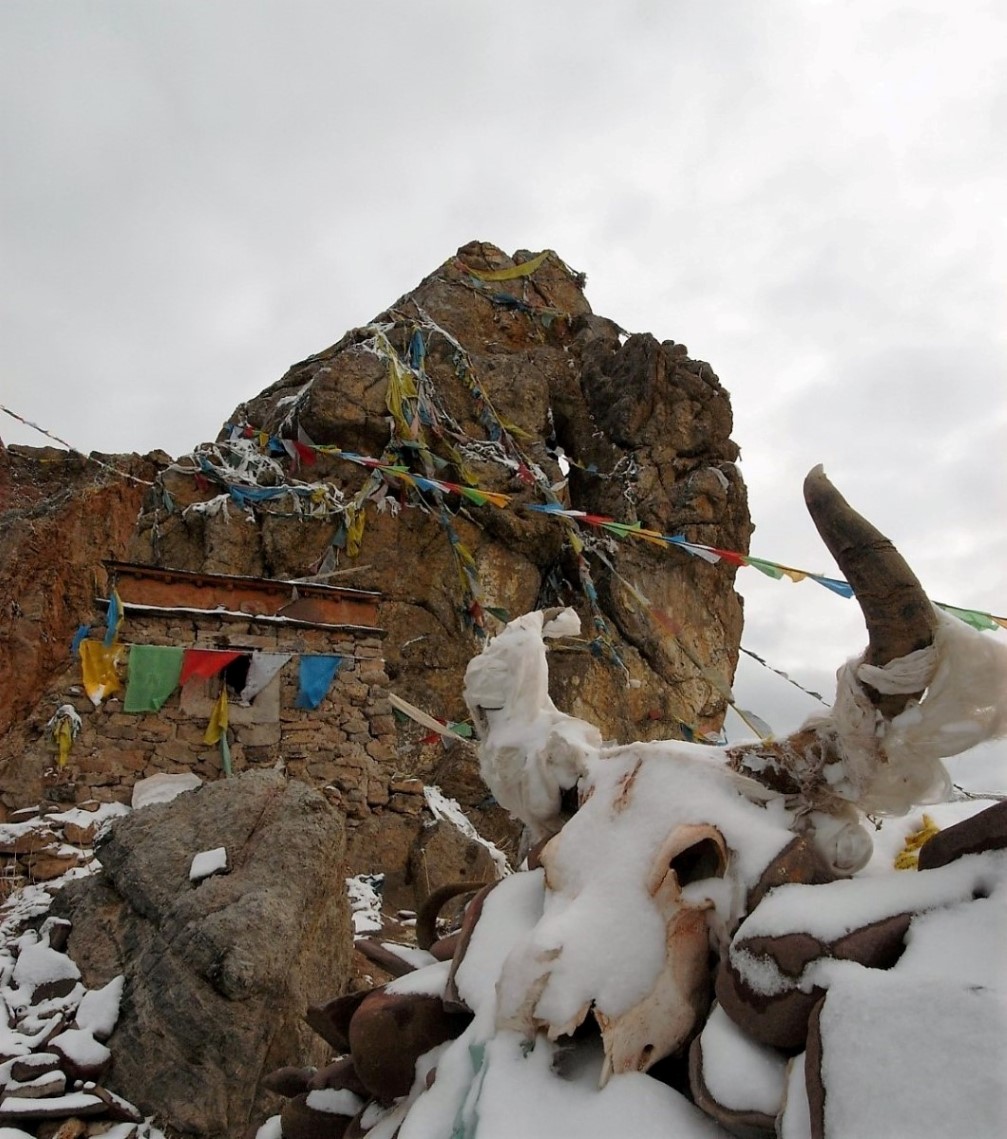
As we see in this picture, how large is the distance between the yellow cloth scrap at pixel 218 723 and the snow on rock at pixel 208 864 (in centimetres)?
421

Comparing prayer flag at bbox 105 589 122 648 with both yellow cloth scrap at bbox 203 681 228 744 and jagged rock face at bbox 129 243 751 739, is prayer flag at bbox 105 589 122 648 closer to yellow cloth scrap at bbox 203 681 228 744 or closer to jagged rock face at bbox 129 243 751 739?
yellow cloth scrap at bbox 203 681 228 744

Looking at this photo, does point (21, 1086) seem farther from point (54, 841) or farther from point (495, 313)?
point (495, 313)

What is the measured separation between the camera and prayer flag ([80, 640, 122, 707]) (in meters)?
8.35

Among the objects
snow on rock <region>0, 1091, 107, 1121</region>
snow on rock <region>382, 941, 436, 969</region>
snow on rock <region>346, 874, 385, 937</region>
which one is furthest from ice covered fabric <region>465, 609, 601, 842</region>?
snow on rock <region>346, 874, 385, 937</region>

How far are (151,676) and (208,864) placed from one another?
454 centimetres

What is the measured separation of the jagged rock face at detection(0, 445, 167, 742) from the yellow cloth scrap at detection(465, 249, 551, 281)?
16563 millimetres

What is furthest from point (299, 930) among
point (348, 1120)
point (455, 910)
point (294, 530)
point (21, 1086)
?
point (294, 530)

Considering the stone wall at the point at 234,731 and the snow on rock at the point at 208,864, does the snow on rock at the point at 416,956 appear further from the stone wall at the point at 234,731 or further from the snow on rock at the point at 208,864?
the stone wall at the point at 234,731

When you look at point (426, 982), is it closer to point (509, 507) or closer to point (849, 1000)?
point (849, 1000)

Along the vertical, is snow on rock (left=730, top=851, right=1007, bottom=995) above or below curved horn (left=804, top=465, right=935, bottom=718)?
below

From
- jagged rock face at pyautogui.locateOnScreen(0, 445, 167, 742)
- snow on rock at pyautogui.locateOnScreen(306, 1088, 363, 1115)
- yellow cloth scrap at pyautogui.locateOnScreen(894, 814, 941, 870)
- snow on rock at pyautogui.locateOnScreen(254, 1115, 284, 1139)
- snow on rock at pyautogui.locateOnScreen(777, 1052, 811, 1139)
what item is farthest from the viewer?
jagged rock face at pyautogui.locateOnScreen(0, 445, 167, 742)

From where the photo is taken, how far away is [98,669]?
8477mm

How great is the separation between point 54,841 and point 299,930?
4.47m

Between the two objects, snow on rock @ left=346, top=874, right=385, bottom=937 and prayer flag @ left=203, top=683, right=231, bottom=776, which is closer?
snow on rock @ left=346, top=874, right=385, bottom=937
